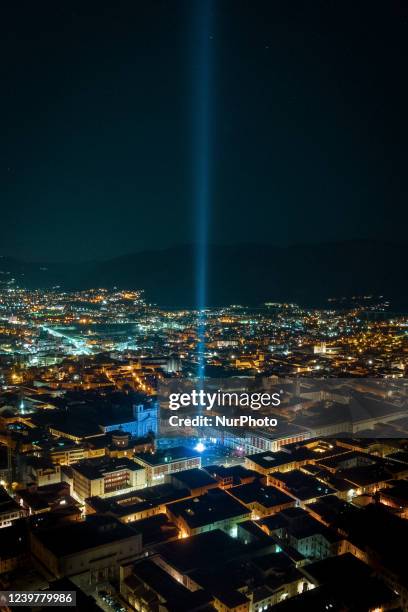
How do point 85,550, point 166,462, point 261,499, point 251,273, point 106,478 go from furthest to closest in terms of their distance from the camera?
point 251,273 < point 166,462 < point 106,478 < point 261,499 < point 85,550

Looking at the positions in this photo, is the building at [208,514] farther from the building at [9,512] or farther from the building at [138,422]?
the building at [138,422]

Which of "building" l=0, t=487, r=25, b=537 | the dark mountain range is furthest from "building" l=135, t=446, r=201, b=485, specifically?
the dark mountain range

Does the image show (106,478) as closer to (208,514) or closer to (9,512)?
(9,512)

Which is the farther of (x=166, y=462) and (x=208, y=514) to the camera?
(x=166, y=462)

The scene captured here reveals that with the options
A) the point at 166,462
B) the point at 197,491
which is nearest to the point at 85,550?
the point at 197,491

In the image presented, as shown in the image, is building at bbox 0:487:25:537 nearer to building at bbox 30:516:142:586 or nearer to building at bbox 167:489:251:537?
building at bbox 30:516:142:586

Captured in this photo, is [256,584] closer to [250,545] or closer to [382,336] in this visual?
[250,545]

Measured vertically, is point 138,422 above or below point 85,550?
below

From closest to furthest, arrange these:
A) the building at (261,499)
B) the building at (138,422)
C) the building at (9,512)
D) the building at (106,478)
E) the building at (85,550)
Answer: the building at (85,550) < the building at (9,512) < the building at (261,499) < the building at (106,478) < the building at (138,422)

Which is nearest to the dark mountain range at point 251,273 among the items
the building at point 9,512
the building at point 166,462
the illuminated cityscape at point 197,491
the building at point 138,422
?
the illuminated cityscape at point 197,491
